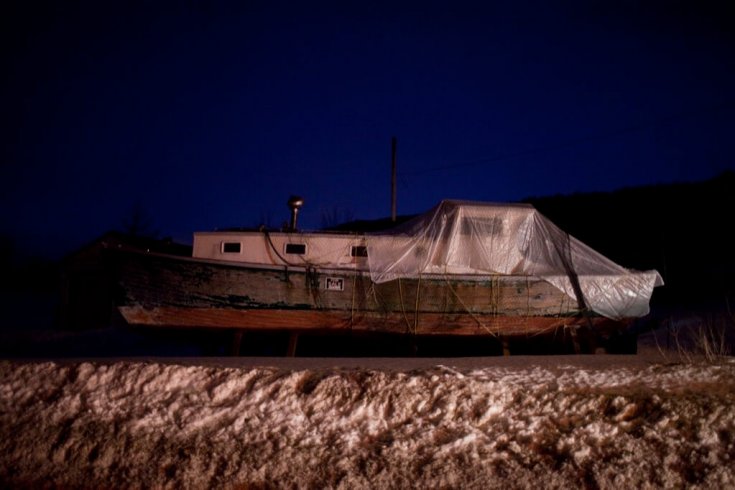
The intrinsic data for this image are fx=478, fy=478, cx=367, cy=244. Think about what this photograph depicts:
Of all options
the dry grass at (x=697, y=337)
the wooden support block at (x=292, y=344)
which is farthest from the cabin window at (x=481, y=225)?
the wooden support block at (x=292, y=344)

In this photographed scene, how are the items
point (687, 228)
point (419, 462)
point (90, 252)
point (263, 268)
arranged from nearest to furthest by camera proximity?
point (419, 462) → point (263, 268) → point (90, 252) → point (687, 228)

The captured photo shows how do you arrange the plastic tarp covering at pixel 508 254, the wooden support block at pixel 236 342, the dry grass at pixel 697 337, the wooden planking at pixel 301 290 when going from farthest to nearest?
the plastic tarp covering at pixel 508 254, the wooden planking at pixel 301 290, the wooden support block at pixel 236 342, the dry grass at pixel 697 337

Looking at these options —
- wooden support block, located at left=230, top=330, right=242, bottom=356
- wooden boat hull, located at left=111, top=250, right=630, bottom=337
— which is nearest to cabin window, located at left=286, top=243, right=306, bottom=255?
wooden boat hull, located at left=111, top=250, right=630, bottom=337

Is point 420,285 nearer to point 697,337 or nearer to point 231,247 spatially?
point 231,247

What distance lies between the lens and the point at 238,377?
4.89 meters

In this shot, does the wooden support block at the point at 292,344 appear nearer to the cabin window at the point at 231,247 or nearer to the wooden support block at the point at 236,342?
the wooden support block at the point at 236,342

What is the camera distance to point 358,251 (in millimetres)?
10617

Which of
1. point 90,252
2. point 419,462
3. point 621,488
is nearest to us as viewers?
point 621,488

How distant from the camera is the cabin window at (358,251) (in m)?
10.6

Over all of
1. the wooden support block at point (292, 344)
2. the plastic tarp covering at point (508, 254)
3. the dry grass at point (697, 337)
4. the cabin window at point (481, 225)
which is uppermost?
the cabin window at point (481, 225)

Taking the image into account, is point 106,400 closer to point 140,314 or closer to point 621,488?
point 621,488

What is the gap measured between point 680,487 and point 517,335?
700 centimetres

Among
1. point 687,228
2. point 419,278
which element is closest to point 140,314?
point 419,278

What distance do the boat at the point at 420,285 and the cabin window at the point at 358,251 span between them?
105 mm
